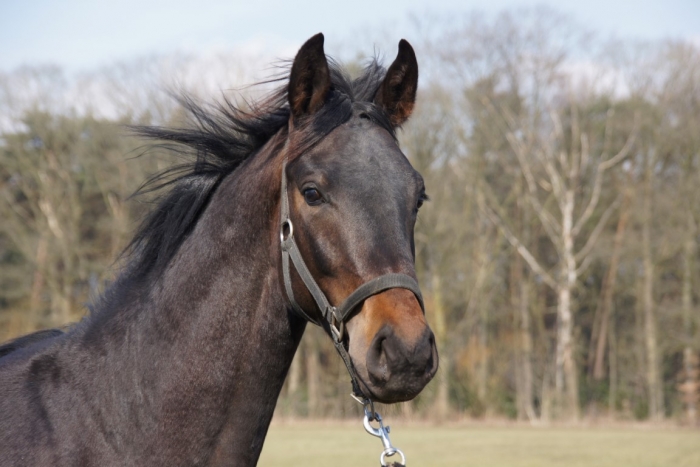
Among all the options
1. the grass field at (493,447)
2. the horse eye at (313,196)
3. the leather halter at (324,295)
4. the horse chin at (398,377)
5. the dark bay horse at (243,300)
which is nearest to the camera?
the horse chin at (398,377)

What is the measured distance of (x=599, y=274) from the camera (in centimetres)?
3628

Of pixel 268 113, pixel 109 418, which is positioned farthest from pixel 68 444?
pixel 268 113

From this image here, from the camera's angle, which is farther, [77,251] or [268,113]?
[77,251]

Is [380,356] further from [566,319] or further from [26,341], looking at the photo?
[566,319]

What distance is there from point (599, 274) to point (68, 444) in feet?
118

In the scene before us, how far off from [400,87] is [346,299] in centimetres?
135

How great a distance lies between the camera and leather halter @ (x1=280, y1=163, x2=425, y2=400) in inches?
118

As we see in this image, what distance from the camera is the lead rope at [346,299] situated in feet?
9.83

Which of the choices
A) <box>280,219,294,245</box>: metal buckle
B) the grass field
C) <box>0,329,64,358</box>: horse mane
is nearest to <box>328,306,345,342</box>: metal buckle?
<box>280,219,294,245</box>: metal buckle

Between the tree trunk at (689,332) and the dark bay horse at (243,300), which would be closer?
the dark bay horse at (243,300)

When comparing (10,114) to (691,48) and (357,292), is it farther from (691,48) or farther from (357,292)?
(357,292)

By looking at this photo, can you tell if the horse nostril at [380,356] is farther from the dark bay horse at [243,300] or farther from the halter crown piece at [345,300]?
the halter crown piece at [345,300]

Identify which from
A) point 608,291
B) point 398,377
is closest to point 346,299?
point 398,377

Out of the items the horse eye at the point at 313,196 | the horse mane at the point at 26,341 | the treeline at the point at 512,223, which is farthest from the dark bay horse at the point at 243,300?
the treeline at the point at 512,223
